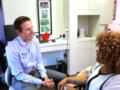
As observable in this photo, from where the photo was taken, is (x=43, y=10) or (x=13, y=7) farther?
(x=43, y=10)

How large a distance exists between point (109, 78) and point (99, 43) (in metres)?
0.26

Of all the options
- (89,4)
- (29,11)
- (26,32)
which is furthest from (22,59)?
Result: (89,4)

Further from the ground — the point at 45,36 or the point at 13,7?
the point at 13,7

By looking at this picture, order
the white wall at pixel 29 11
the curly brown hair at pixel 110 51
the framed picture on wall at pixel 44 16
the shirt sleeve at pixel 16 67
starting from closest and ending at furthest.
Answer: the curly brown hair at pixel 110 51, the shirt sleeve at pixel 16 67, the white wall at pixel 29 11, the framed picture on wall at pixel 44 16

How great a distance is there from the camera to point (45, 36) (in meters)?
2.56

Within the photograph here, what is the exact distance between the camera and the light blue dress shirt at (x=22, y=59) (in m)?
1.28

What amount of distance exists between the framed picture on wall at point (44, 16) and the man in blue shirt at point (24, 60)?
1197 mm

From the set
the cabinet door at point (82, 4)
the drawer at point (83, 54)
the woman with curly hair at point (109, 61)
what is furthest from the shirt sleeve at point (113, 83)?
the cabinet door at point (82, 4)

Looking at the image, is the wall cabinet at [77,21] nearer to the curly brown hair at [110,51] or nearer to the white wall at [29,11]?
the white wall at [29,11]

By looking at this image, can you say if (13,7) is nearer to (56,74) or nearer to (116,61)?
(56,74)

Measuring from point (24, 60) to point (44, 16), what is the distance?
151 centimetres

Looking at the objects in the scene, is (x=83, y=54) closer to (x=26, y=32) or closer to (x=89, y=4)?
(x=89, y=4)

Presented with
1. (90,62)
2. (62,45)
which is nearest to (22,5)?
(62,45)

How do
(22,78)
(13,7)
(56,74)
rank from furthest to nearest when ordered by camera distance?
(13,7), (56,74), (22,78)
